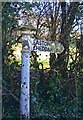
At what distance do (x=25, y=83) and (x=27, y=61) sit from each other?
0.84 ft

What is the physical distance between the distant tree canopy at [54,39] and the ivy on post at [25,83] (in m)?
0.31

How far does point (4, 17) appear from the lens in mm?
3797

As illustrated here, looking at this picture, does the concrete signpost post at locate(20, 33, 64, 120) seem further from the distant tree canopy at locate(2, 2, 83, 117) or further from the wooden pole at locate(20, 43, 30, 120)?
the distant tree canopy at locate(2, 2, 83, 117)

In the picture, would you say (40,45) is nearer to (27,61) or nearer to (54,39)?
(27,61)

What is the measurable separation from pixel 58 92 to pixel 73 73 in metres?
0.31

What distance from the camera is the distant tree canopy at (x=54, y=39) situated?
405cm

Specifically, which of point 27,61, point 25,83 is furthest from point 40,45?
point 25,83

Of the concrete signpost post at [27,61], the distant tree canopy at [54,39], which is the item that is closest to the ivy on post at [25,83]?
the concrete signpost post at [27,61]

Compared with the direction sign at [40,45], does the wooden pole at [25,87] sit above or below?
below

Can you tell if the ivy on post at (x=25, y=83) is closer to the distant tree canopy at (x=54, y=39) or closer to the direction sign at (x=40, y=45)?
the direction sign at (x=40, y=45)

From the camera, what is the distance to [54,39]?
4.18m

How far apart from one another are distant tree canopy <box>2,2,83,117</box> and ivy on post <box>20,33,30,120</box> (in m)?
0.31

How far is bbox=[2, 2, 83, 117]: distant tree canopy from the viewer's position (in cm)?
405

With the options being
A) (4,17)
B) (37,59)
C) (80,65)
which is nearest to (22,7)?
(4,17)
